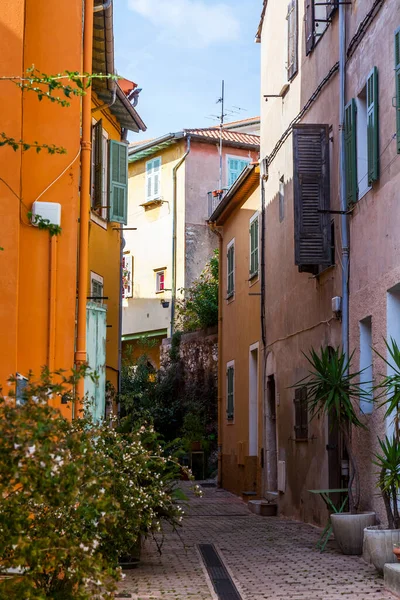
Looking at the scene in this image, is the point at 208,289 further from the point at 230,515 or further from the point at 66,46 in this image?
the point at 66,46

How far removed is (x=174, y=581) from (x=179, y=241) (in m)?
24.4

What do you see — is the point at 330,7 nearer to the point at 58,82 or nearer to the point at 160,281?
the point at 58,82

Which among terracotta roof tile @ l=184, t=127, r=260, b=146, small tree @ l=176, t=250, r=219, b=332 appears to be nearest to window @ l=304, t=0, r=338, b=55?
small tree @ l=176, t=250, r=219, b=332

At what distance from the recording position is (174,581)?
9.55 meters

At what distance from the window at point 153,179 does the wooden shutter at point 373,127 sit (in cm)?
2333

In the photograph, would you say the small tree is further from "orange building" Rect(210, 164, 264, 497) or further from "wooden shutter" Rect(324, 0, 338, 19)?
"wooden shutter" Rect(324, 0, 338, 19)

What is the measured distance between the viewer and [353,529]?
35.9ft

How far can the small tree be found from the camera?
28.2 m

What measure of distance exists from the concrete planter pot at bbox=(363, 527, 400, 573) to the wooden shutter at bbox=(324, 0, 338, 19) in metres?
7.42

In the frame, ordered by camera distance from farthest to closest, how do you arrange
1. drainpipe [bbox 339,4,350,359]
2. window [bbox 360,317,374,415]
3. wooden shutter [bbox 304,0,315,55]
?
wooden shutter [bbox 304,0,315,55]
drainpipe [bbox 339,4,350,359]
window [bbox 360,317,374,415]

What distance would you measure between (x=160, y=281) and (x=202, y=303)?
669 centimetres

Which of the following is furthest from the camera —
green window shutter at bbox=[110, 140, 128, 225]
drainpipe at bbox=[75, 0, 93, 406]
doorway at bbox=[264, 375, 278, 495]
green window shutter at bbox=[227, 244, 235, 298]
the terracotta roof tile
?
the terracotta roof tile

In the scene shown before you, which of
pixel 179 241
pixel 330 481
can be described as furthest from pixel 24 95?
pixel 179 241

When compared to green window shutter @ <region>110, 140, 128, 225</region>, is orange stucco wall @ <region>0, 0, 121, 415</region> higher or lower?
lower
